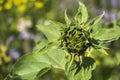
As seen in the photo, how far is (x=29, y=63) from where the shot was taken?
111 centimetres

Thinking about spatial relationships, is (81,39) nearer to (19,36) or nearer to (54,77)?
(54,77)

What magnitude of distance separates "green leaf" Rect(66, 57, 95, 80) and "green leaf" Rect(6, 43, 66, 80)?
85mm

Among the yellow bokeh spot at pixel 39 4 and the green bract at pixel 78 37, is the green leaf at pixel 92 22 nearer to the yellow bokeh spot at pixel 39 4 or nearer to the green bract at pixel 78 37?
the green bract at pixel 78 37

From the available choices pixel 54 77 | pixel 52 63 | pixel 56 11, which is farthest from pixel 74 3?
pixel 52 63

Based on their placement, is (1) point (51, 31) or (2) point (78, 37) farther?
(1) point (51, 31)

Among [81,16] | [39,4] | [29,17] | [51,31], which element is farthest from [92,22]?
[29,17]

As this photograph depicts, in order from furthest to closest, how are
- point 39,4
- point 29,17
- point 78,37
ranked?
point 29,17 < point 39,4 < point 78,37

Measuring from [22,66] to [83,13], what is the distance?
0.82 feet

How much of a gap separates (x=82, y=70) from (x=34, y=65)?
183 mm

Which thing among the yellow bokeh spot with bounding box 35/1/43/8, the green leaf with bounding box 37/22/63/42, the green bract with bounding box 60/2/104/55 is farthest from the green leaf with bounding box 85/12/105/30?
the yellow bokeh spot with bounding box 35/1/43/8

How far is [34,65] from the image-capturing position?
1.11 meters

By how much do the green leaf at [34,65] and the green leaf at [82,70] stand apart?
0.09 m

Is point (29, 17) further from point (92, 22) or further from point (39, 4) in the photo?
point (92, 22)

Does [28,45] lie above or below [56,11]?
below
